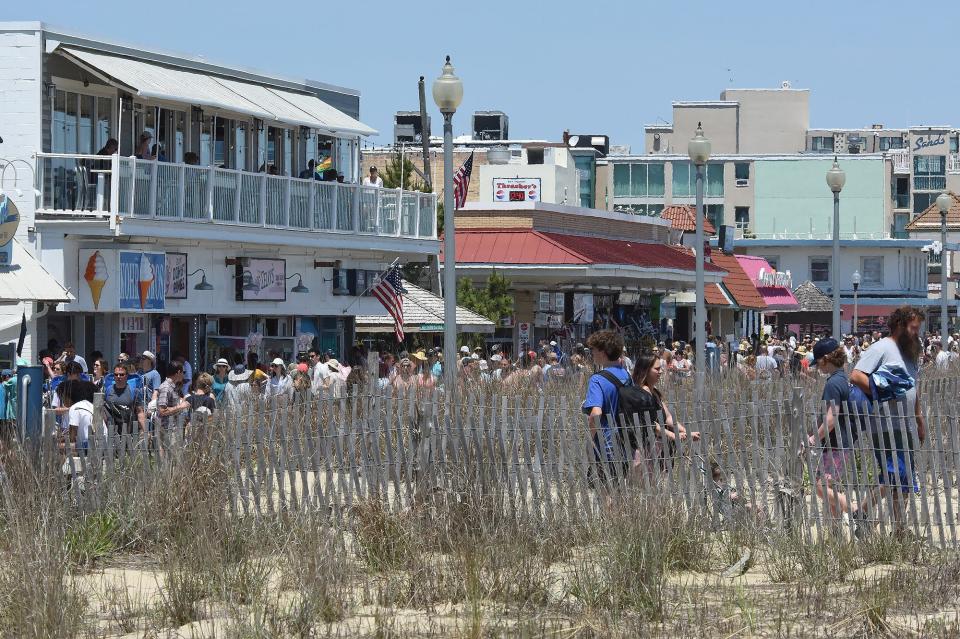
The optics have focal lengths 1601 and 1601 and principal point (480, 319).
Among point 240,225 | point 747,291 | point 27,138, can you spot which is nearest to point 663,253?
point 747,291

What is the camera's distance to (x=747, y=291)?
59562 millimetres

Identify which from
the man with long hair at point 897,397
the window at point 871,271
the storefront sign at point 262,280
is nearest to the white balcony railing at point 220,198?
the storefront sign at point 262,280

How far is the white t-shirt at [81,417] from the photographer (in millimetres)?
14250

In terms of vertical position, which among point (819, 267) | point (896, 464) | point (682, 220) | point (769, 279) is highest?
point (682, 220)

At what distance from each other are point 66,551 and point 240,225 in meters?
17.3

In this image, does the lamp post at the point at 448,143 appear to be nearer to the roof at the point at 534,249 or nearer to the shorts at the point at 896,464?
the shorts at the point at 896,464

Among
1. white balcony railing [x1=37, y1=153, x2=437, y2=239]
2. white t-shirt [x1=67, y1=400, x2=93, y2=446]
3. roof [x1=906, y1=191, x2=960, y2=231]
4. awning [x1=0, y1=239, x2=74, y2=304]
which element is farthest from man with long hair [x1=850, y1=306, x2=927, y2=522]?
roof [x1=906, y1=191, x2=960, y2=231]

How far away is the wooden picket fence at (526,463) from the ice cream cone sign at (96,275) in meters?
12.3

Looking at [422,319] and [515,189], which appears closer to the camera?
[422,319]

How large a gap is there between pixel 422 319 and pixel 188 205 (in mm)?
10549

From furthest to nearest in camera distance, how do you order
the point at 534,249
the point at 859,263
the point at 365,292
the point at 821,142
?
the point at 821,142 → the point at 859,263 → the point at 534,249 → the point at 365,292

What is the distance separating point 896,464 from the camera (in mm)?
10734

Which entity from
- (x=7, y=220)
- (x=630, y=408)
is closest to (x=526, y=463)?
(x=630, y=408)

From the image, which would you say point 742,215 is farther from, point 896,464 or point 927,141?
point 896,464
